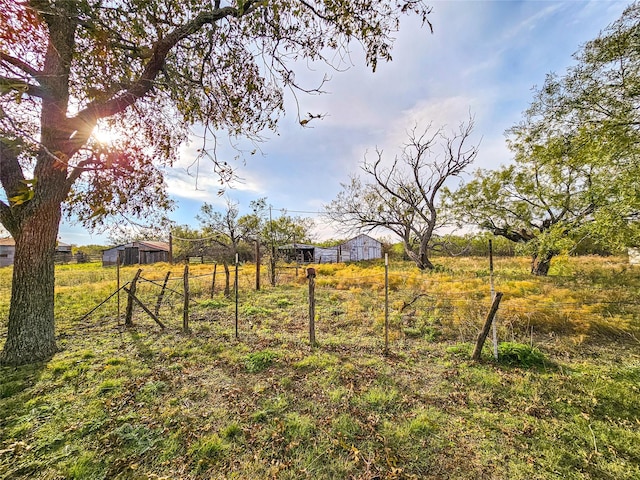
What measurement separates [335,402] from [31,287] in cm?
538

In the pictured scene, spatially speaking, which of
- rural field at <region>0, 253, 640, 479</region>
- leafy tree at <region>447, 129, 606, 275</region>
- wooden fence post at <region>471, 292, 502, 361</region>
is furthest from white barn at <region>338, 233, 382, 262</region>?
wooden fence post at <region>471, 292, 502, 361</region>

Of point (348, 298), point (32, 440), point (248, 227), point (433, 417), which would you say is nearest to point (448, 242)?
point (348, 298)

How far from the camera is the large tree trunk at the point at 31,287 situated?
14.3ft

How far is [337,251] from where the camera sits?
105 ft

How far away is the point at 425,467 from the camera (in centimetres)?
236

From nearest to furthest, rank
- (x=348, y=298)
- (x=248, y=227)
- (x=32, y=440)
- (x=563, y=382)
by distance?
(x=32, y=440) < (x=563, y=382) < (x=348, y=298) < (x=248, y=227)

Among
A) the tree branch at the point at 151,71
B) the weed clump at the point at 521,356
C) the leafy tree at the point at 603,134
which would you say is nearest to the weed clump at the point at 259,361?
the weed clump at the point at 521,356

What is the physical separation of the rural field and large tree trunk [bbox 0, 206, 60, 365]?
35 cm

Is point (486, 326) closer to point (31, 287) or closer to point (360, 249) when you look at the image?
point (31, 287)

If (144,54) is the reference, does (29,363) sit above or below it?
below

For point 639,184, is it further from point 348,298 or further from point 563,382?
point 348,298

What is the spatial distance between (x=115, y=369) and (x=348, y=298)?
6.67 m

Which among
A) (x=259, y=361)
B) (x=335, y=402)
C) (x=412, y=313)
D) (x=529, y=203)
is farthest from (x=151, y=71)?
(x=529, y=203)

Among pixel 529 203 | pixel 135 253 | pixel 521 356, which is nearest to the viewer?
pixel 521 356
